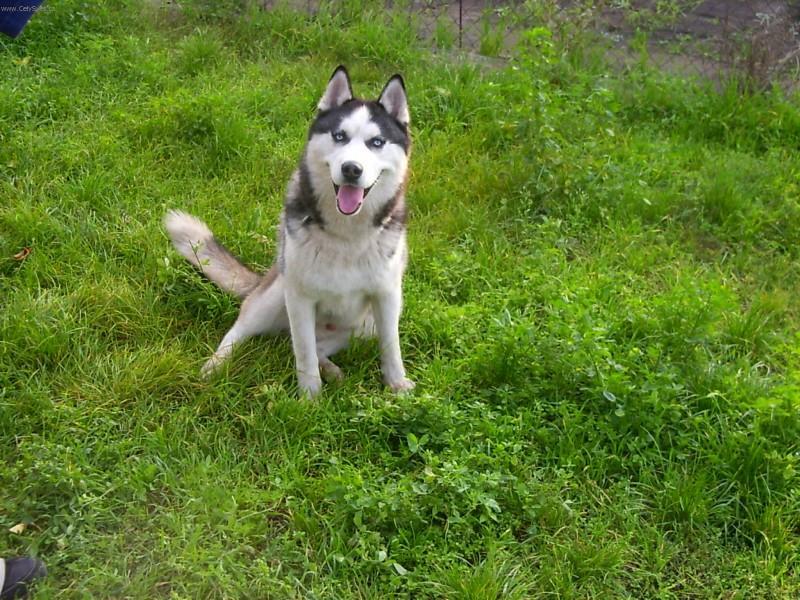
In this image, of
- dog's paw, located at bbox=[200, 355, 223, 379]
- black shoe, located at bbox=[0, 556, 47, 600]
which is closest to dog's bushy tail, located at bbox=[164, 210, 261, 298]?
dog's paw, located at bbox=[200, 355, 223, 379]

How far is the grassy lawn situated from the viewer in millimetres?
2357

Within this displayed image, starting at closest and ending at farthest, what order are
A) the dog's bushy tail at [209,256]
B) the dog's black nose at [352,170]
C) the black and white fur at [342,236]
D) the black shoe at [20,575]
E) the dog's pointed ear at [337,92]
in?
the black shoe at [20,575] → the dog's black nose at [352,170] → the black and white fur at [342,236] → the dog's pointed ear at [337,92] → the dog's bushy tail at [209,256]

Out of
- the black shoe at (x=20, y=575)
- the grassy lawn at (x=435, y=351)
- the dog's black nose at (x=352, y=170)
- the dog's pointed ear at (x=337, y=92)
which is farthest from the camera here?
the dog's pointed ear at (x=337, y=92)

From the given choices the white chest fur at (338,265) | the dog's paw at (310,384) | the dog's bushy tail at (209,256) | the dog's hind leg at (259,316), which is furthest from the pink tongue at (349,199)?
the dog's bushy tail at (209,256)

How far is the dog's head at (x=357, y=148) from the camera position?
8.65ft

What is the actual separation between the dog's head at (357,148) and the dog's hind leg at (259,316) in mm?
475

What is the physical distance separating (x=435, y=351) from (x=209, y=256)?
1052mm

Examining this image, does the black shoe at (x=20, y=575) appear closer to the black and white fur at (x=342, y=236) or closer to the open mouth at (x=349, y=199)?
the black and white fur at (x=342, y=236)

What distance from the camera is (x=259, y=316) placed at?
3035 mm

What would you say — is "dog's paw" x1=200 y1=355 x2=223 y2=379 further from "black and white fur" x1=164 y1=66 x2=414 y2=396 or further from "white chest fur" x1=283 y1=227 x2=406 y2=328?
"white chest fur" x1=283 y1=227 x2=406 y2=328

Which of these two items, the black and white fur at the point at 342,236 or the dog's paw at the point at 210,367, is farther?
the dog's paw at the point at 210,367

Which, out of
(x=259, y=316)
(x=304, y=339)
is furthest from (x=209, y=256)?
(x=304, y=339)

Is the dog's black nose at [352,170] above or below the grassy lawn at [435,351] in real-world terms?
above

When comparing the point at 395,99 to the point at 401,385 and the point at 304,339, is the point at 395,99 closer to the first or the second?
the point at 304,339
